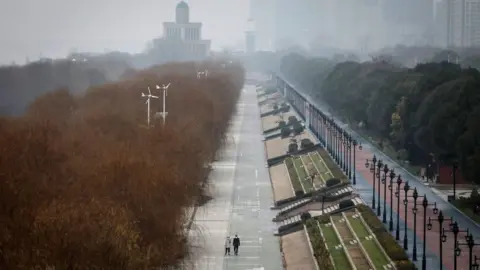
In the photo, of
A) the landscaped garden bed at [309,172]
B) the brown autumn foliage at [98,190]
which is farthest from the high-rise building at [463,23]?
the brown autumn foliage at [98,190]

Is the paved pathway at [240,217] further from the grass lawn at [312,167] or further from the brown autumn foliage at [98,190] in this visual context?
the grass lawn at [312,167]

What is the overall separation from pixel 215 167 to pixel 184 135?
14.9m

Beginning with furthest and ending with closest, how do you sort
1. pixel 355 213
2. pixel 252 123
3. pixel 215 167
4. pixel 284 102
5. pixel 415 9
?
pixel 415 9, pixel 284 102, pixel 252 123, pixel 215 167, pixel 355 213

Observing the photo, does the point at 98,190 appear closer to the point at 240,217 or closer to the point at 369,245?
the point at 369,245

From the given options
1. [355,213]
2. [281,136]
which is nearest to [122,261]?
[355,213]

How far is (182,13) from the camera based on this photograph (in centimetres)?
17950

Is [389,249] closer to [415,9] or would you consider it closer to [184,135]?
[184,135]

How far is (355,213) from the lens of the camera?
3177cm

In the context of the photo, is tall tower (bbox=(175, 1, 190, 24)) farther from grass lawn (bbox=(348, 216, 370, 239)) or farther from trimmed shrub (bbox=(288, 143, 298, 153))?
grass lawn (bbox=(348, 216, 370, 239))

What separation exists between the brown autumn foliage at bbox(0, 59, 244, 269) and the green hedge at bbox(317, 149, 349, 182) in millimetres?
6069

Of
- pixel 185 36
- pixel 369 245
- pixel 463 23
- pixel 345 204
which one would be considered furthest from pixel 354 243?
pixel 185 36

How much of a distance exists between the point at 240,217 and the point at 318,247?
7.77 m

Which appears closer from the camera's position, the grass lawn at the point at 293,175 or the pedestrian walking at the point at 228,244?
the pedestrian walking at the point at 228,244

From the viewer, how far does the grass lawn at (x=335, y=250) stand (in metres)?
25.1
